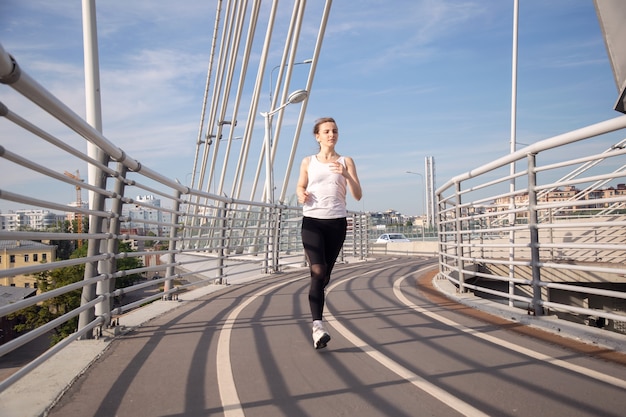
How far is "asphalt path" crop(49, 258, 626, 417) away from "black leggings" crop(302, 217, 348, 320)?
395 mm

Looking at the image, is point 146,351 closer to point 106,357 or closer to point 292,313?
point 106,357

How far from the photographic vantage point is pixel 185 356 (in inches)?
160

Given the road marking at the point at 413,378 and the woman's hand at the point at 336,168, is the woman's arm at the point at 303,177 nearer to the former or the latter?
the woman's hand at the point at 336,168

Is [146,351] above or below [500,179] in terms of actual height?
below

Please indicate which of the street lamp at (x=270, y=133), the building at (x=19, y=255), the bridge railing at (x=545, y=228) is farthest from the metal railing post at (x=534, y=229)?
the street lamp at (x=270, y=133)

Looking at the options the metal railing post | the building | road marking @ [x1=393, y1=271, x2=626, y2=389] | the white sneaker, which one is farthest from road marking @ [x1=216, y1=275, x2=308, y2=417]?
the metal railing post

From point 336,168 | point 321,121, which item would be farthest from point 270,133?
point 336,168

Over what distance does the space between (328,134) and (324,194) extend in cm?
54

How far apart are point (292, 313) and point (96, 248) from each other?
7.84ft

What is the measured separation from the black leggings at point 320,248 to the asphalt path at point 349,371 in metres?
0.40

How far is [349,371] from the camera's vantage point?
11.7ft

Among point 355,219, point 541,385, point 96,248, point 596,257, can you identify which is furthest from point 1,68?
point 355,219

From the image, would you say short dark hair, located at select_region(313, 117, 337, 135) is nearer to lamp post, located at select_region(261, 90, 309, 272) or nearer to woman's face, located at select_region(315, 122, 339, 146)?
woman's face, located at select_region(315, 122, 339, 146)

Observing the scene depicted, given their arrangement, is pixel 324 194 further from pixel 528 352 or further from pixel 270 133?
pixel 270 133
